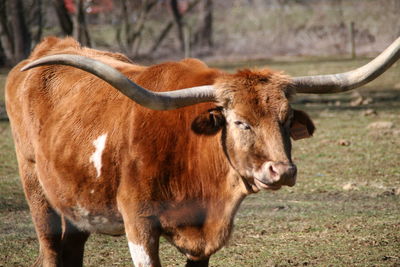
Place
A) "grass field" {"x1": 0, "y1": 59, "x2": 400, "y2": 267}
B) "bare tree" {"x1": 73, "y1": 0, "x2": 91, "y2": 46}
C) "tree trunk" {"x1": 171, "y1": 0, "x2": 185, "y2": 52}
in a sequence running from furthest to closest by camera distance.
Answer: "tree trunk" {"x1": 171, "y1": 0, "x2": 185, "y2": 52}, "bare tree" {"x1": 73, "y1": 0, "x2": 91, "y2": 46}, "grass field" {"x1": 0, "y1": 59, "x2": 400, "y2": 267}

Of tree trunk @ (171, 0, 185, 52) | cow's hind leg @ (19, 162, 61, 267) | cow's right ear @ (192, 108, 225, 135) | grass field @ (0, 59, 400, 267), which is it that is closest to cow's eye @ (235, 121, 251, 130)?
cow's right ear @ (192, 108, 225, 135)

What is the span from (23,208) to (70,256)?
7.29 feet

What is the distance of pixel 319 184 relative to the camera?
333 inches

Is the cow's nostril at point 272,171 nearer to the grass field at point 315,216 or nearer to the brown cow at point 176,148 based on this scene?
the brown cow at point 176,148

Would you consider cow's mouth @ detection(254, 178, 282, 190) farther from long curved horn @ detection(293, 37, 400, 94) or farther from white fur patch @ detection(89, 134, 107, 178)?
white fur patch @ detection(89, 134, 107, 178)

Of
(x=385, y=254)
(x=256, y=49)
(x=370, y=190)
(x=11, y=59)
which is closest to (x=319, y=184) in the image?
(x=370, y=190)

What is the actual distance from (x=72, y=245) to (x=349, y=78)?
8.46ft

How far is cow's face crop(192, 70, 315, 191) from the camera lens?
4137 mm

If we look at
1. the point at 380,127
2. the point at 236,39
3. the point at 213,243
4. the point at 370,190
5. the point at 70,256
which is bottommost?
the point at 236,39

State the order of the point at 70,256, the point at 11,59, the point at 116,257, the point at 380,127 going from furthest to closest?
1. the point at 11,59
2. the point at 380,127
3. the point at 116,257
4. the point at 70,256

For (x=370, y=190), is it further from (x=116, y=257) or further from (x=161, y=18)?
(x=161, y=18)

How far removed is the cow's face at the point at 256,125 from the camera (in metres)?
4.14

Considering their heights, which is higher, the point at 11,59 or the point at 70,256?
the point at 70,256

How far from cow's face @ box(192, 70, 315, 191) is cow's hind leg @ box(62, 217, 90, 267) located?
1.78 m
